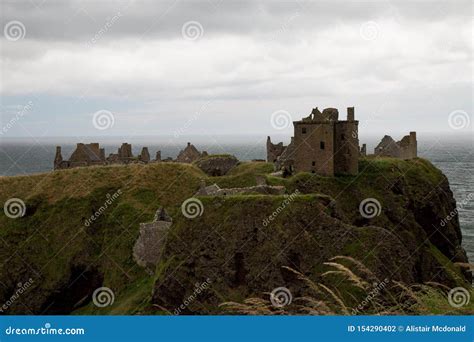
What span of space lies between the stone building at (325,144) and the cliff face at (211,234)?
1998 mm

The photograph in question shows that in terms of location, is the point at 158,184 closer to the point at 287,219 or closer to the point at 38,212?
the point at 38,212

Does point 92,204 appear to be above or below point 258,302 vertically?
below

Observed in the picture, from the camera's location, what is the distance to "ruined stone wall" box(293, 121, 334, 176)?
61750 mm

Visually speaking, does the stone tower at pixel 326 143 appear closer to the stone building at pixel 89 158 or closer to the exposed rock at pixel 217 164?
the exposed rock at pixel 217 164

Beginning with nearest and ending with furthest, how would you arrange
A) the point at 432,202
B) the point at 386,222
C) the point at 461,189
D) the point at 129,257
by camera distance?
the point at 129,257, the point at 386,222, the point at 432,202, the point at 461,189

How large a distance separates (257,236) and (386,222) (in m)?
Result: 24.3

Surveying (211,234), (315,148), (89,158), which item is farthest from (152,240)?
(89,158)

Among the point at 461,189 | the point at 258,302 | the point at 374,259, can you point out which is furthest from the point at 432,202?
the point at 461,189

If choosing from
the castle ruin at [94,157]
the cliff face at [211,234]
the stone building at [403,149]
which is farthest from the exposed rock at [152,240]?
the stone building at [403,149]

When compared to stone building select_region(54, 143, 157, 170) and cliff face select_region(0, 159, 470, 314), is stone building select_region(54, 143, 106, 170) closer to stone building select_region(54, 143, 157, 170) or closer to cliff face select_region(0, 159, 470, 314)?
stone building select_region(54, 143, 157, 170)

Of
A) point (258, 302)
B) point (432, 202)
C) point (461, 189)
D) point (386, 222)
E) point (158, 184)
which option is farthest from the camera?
point (461, 189)

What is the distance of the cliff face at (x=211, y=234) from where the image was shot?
38969 millimetres

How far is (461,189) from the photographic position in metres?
145

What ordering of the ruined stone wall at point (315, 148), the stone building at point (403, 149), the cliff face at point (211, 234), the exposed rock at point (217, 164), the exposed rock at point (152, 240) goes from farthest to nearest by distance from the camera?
the stone building at point (403, 149)
the exposed rock at point (217, 164)
the ruined stone wall at point (315, 148)
the exposed rock at point (152, 240)
the cliff face at point (211, 234)
